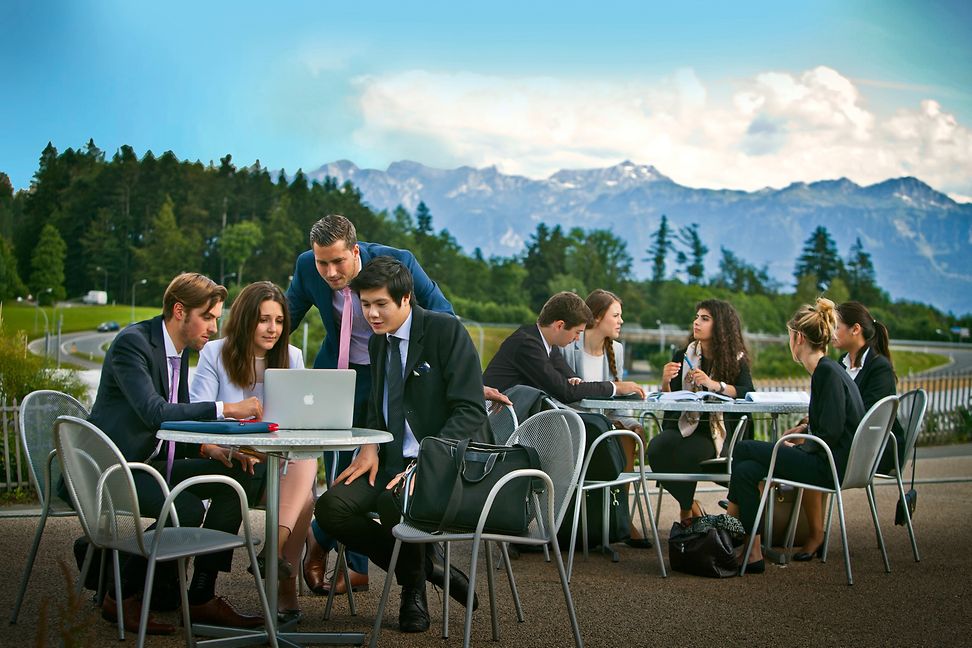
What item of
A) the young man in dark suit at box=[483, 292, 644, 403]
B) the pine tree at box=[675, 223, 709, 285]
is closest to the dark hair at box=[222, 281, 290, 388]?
the young man in dark suit at box=[483, 292, 644, 403]

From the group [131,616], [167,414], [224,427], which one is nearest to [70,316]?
[131,616]

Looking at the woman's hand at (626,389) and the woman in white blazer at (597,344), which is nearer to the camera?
the woman's hand at (626,389)

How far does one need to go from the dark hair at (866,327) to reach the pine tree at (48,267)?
49054mm

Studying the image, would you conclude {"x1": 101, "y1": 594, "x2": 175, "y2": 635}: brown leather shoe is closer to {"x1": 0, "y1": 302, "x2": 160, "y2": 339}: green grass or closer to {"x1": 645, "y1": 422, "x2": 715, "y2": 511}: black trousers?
{"x1": 645, "y1": 422, "x2": 715, "y2": 511}: black trousers

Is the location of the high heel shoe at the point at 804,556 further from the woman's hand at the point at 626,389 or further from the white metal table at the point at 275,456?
the white metal table at the point at 275,456

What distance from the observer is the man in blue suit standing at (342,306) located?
4.93m

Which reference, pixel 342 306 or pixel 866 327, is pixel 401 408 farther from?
pixel 866 327

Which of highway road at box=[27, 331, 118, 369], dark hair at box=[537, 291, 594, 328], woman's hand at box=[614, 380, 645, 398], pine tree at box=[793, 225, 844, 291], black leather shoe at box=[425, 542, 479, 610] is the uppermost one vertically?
pine tree at box=[793, 225, 844, 291]

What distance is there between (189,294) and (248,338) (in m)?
0.34

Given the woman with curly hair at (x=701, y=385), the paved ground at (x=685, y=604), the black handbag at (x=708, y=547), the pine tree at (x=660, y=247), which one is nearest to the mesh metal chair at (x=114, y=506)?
the paved ground at (x=685, y=604)

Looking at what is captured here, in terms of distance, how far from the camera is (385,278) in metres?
4.28

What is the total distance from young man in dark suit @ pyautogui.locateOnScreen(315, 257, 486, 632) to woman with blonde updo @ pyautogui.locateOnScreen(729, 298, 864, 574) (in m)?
2.05

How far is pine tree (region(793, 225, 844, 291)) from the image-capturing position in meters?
120

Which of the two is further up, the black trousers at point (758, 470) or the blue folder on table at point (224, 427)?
the blue folder on table at point (224, 427)
